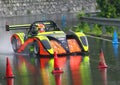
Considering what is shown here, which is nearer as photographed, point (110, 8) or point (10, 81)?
point (10, 81)

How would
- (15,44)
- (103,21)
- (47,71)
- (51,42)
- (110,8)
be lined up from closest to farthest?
(47,71), (51,42), (15,44), (103,21), (110,8)

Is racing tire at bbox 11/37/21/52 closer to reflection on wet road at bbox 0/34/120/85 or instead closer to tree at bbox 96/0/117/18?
reflection on wet road at bbox 0/34/120/85

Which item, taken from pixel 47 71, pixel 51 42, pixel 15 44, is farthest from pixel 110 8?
pixel 47 71

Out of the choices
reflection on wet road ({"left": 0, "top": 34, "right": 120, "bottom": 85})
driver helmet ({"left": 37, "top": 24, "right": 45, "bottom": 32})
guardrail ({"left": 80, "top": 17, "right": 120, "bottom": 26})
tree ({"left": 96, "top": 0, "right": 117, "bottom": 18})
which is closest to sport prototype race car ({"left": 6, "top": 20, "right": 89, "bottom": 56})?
driver helmet ({"left": 37, "top": 24, "right": 45, "bottom": 32})

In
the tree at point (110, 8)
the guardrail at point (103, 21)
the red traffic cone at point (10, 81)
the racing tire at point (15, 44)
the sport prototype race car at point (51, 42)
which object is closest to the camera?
the red traffic cone at point (10, 81)

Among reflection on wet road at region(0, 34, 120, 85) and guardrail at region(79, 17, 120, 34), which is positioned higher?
guardrail at region(79, 17, 120, 34)

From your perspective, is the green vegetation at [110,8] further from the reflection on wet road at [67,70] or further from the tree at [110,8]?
the reflection on wet road at [67,70]

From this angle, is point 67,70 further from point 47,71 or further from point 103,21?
point 103,21

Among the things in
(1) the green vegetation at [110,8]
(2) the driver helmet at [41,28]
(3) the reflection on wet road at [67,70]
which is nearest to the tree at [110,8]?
(1) the green vegetation at [110,8]

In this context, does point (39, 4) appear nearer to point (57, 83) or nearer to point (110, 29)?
point (110, 29)

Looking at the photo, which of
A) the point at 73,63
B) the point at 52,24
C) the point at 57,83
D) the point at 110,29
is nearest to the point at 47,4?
the point at 110,29

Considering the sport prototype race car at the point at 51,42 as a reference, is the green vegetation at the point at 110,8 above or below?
above

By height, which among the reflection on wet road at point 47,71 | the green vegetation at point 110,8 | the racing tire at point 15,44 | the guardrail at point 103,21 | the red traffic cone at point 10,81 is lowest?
the red traffic cone at point 10,81

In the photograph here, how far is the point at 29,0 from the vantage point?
2167 inches
